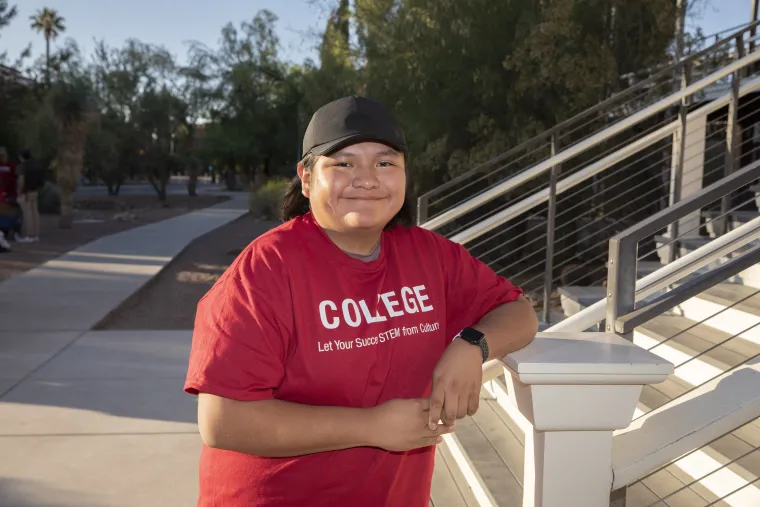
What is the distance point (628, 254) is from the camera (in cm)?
193

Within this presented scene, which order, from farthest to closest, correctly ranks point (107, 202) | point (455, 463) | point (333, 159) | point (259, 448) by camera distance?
1. point (107, 202)
2. point (455, 463)
3. point (333, 159)
4. point (259, 448)

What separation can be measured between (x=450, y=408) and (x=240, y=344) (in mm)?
438

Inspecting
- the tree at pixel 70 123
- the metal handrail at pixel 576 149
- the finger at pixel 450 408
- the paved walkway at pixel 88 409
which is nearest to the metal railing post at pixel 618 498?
the finger at pixel 450 408

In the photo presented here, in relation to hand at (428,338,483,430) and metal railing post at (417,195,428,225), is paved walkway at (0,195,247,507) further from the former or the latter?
hand at (428,338,483,430)

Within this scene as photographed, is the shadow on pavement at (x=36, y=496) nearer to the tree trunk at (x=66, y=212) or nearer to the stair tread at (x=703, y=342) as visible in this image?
the stair tread at (x=703, y=342)

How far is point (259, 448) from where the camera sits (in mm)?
1377

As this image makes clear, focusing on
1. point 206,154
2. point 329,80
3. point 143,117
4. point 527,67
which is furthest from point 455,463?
point 206,154

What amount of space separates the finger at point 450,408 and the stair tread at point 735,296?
9.79ft

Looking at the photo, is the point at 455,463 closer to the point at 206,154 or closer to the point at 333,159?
the point at 333,159

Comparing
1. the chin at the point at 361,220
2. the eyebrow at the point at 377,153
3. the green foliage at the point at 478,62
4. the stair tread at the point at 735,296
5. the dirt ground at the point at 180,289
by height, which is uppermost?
the green foliage at the point at 478,62

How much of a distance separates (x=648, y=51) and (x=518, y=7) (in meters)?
1.64

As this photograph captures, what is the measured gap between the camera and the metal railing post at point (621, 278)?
193 centimetres

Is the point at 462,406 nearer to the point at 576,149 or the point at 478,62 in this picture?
the point at 576,149

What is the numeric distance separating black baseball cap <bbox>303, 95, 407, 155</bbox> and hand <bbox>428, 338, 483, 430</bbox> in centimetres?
45
